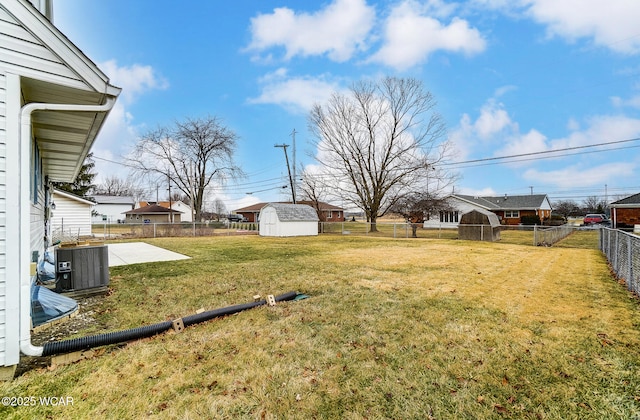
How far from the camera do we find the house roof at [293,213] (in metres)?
23.5

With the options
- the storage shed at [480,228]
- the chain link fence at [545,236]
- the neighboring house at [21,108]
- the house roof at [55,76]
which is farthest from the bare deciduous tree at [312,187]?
the neighboring house at [21,108]

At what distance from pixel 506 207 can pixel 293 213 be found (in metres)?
29.0

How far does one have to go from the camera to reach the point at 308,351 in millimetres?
3381

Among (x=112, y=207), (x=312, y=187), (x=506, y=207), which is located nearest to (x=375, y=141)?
(x=312, y=187)

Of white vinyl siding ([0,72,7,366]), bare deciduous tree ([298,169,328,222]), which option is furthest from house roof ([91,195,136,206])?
white vinyl siding ([0,72,7,366])

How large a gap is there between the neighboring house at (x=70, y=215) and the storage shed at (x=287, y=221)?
12167 mm

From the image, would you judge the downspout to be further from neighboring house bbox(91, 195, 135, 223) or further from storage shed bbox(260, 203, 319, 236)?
neighboring house bbox(91, 195, 135, 223)

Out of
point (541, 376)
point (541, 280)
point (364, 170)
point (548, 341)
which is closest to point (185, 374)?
point (541, 376)

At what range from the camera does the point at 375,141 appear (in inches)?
1140

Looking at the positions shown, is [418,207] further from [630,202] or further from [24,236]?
[24,236]

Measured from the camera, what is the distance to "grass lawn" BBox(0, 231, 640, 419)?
2396 mm

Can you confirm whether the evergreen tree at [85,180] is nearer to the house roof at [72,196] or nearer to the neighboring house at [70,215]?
the neighboring house at [70,215]

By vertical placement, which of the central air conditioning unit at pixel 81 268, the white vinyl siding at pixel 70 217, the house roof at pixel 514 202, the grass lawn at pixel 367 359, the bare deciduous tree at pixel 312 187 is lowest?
the grass lawn at pixel 367 359

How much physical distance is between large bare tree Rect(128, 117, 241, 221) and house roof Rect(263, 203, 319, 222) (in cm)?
1431
